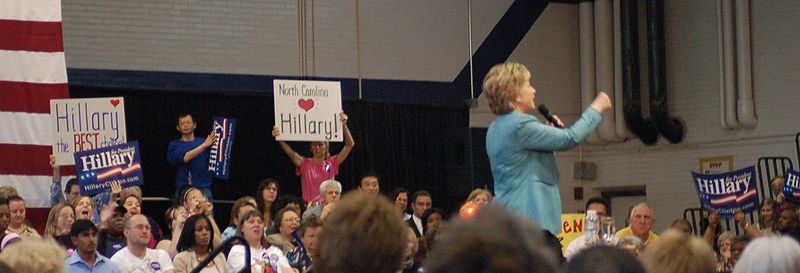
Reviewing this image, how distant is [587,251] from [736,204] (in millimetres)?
9473

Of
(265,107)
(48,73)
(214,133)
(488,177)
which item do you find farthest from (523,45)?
(48,73)

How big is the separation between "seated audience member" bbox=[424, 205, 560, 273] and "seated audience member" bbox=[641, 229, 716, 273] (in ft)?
5.16

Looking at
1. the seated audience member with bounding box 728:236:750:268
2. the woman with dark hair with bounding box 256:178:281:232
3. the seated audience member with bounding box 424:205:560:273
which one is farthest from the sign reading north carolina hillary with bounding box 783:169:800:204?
the seated audience member with bounding box 424:205:560:273

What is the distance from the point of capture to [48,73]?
1031cm

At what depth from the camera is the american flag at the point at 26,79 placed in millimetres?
10125

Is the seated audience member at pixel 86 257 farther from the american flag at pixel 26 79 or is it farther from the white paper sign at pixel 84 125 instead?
the white paper sign at pixel 84 125

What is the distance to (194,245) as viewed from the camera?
8.52 m

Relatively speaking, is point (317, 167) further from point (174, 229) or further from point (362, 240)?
point (362, 240)

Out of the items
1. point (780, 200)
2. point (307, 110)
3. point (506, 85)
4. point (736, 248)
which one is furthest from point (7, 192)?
point (780, 200)

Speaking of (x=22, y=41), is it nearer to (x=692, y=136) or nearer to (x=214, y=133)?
(x=214, y=133)

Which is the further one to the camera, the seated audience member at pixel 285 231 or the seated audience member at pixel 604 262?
the seated audience member at pixel 285 231

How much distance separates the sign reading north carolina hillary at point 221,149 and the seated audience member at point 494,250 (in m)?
11.1

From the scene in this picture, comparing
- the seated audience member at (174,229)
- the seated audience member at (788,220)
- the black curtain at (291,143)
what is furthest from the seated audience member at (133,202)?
the seated audience member at (788,220)

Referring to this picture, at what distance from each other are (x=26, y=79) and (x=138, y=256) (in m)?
2.49
